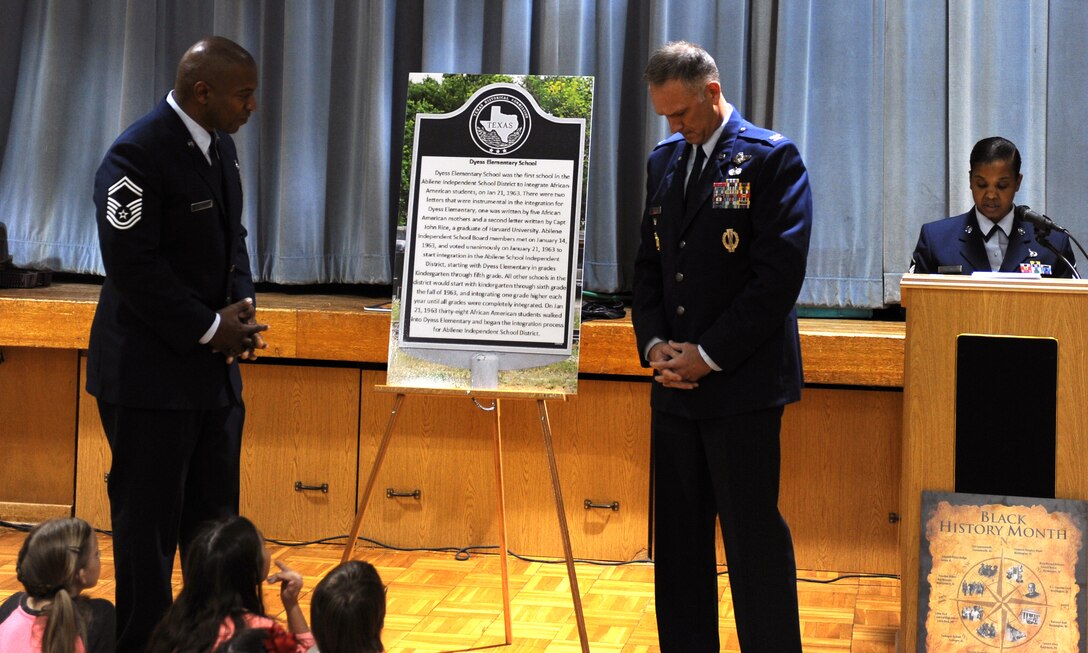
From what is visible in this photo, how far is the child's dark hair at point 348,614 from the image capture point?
2.05 metres

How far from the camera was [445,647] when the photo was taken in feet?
11.2

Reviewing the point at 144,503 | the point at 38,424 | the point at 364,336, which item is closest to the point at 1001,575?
the point at 144,503

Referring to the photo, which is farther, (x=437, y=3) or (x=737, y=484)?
(x=437, y=3)

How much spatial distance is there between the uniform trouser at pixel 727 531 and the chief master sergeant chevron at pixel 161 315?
1.10 metres

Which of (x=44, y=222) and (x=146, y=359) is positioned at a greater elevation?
(x=44, y=222)

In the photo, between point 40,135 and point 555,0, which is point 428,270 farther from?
point 40,135

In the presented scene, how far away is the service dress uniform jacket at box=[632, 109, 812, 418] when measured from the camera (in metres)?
2.69

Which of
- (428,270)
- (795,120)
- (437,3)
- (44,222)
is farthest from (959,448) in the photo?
(44,222)

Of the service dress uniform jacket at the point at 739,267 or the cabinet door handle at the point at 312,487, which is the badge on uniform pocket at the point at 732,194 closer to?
the service dress uniform jacket at the point at 739,267

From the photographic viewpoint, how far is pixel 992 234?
152 inches

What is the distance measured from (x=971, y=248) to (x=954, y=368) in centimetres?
131

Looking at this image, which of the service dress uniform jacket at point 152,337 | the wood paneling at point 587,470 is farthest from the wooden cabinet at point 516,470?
the service dress uniform jacket at point 152,337

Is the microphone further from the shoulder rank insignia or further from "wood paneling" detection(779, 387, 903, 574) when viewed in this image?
the shoulder rank insignia

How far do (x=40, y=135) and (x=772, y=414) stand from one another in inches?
149
